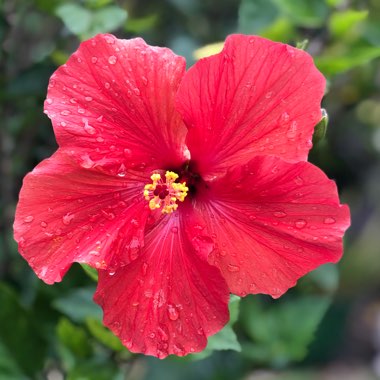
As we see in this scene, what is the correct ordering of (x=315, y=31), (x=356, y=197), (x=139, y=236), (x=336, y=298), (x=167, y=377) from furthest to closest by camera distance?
(x=356, y=197) < (x=336, y=298) < (x=167, y=377) < (x=315, y=31) < (x=139, y=236)

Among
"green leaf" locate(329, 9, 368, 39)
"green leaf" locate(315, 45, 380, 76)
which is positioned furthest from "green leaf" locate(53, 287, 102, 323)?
"green leaf" locate(329, 9, 368, 39)

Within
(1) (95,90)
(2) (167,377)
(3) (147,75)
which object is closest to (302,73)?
(3) (147,75)

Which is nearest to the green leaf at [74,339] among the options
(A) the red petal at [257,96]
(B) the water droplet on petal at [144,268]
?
(B) the water droplet on petal at [144,268]

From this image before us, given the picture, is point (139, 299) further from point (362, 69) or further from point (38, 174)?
point (362, 69)

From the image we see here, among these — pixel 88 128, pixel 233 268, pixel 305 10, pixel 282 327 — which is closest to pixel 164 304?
pixel 233 268

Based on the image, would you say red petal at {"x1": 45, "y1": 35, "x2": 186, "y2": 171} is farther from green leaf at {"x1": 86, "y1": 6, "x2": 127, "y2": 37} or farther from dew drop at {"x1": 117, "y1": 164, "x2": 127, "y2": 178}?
green leaf at {"x1": 86, "y1": 6, "x2": 127, "y2": 37}

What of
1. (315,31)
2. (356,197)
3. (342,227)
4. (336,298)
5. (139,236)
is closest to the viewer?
(342,227)
